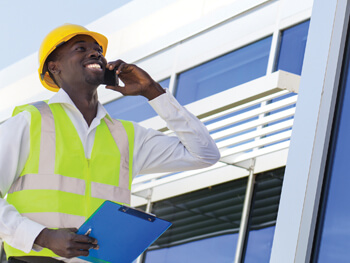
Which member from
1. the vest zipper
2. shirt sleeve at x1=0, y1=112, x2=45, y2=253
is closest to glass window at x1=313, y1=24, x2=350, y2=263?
the vest zipper

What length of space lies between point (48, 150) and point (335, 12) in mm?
1346

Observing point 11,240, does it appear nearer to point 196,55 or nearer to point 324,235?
point 324,235

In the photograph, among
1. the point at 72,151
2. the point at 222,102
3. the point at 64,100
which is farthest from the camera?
the point at 222,102

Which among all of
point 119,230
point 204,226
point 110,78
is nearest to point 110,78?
point 110,78

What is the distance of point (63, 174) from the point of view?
3387mm

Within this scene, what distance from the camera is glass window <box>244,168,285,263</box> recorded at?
→ 748cm

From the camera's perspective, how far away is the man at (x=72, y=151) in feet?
10.5

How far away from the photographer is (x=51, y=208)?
3.29 metres

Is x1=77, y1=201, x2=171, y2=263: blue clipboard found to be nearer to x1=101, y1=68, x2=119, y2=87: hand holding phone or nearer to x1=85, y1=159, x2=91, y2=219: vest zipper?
x1=85, y1=159, x2=91, y2=219: vest zipper

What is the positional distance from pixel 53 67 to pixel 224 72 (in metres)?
4.69

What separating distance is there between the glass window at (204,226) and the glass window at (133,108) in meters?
1.03

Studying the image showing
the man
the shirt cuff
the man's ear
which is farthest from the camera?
the man's ear

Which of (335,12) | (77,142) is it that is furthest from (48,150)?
(335,12)

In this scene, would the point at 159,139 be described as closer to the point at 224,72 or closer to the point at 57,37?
the point at 57,37
